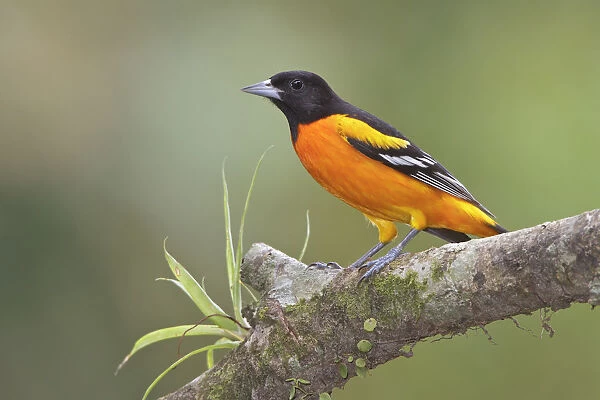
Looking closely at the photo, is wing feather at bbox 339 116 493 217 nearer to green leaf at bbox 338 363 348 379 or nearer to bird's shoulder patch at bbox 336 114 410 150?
bird's shoulder patch at bbox 336 114 410 150

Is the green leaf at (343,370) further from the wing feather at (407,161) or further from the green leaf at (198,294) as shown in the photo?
the wing feather at (407,161)

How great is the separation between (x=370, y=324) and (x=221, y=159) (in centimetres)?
423

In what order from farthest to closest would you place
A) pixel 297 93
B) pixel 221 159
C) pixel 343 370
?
pixel 221 159 → pixel 297 93 → pixel 343 370

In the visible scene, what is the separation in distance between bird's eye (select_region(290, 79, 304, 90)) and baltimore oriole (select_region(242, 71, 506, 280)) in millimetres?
208

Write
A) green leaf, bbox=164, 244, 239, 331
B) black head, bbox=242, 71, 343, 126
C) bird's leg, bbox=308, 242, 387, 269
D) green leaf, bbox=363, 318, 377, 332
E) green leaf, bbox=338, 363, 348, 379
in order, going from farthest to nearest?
black head, bbox=242, 71, 343, 126 → green leaf, bbox=164, 244, 239, 331 → bird's leg, bbox=308, 242, 387, 269 → green leaf, bbox=338, 363, 348, 379 → green leaf, bbox=363, 318, 377, 332

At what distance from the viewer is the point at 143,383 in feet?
21.6

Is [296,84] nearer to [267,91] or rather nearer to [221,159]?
[267,91]

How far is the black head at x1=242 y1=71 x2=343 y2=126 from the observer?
4262mm

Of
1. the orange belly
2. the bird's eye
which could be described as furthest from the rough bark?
the bird's eye

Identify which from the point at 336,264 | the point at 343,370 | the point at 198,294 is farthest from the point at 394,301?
the point at 198,294

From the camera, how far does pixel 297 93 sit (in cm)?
431

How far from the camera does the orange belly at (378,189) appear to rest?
3.87 m

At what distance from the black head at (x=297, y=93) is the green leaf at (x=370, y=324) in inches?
65.4

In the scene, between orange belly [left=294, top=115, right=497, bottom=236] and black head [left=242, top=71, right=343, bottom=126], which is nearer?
orange belly [left=294, top=115, right=497, bottom=236]
